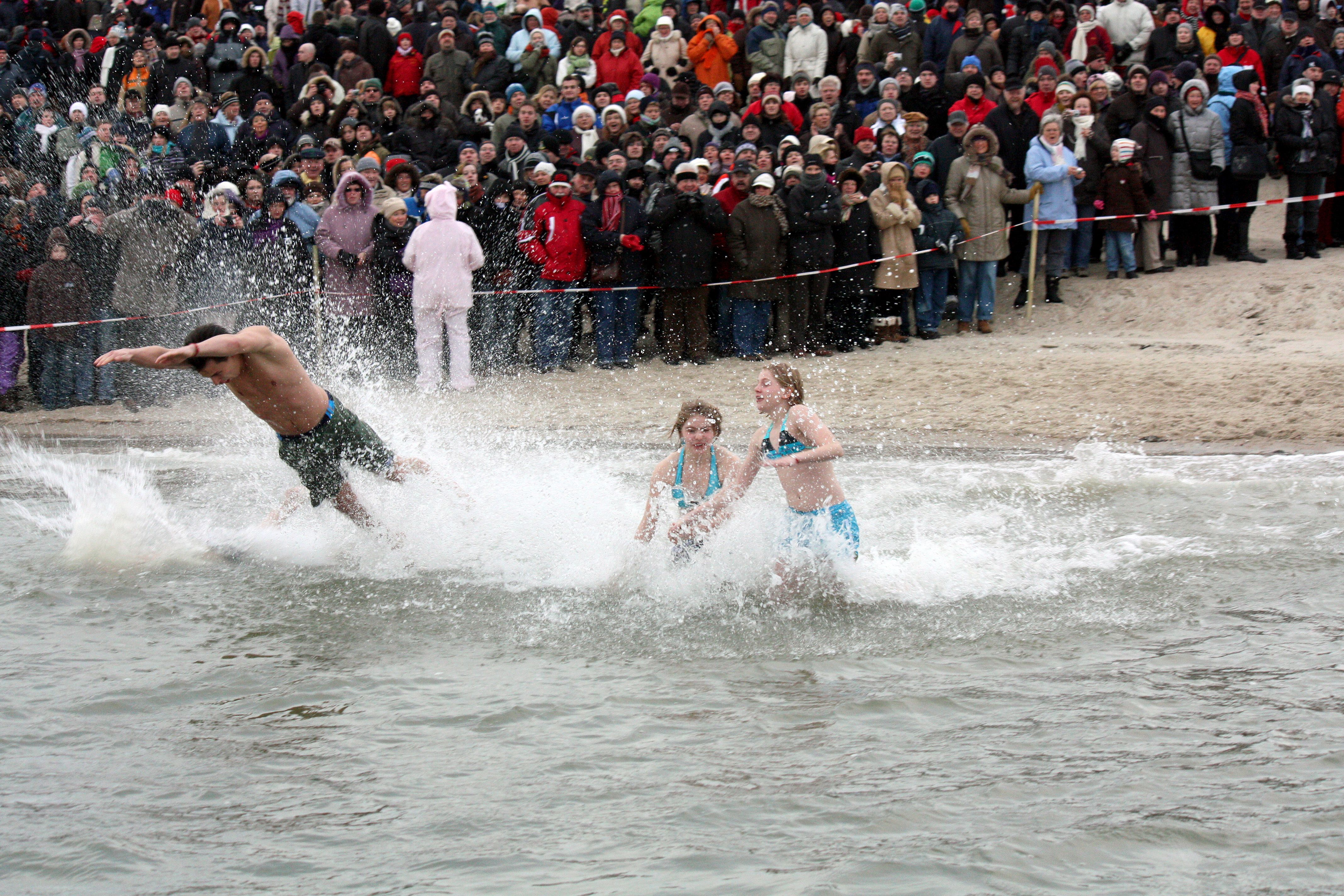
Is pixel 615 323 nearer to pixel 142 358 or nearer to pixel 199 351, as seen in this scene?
pixel 199 351

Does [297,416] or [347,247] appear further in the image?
[347,247]

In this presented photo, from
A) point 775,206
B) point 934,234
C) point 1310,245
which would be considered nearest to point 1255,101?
point 1310,245

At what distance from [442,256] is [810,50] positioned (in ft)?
16.8

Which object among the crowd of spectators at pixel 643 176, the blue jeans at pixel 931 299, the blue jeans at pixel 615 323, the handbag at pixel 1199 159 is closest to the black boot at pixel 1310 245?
the crowd of spectators at pixel 643 176

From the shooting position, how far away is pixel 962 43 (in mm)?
13711

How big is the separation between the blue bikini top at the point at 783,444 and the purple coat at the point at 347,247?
20.6 feet

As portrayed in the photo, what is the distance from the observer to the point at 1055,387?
36.0 feet

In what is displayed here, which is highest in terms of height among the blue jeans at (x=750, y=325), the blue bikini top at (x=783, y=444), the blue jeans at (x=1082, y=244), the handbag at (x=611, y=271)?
the blue jeans at (x=1082, y=244)

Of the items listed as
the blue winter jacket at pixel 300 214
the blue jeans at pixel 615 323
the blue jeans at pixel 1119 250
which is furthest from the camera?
the blue jeans at pixel 1119 250

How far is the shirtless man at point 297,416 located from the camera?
6523 mm

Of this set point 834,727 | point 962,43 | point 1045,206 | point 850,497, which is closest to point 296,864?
point 834,727

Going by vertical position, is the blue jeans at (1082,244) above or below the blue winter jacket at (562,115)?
below

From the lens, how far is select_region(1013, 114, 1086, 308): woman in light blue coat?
12.5m

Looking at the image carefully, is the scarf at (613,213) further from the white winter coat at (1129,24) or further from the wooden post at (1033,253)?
the white winter coat at (1129,24)
